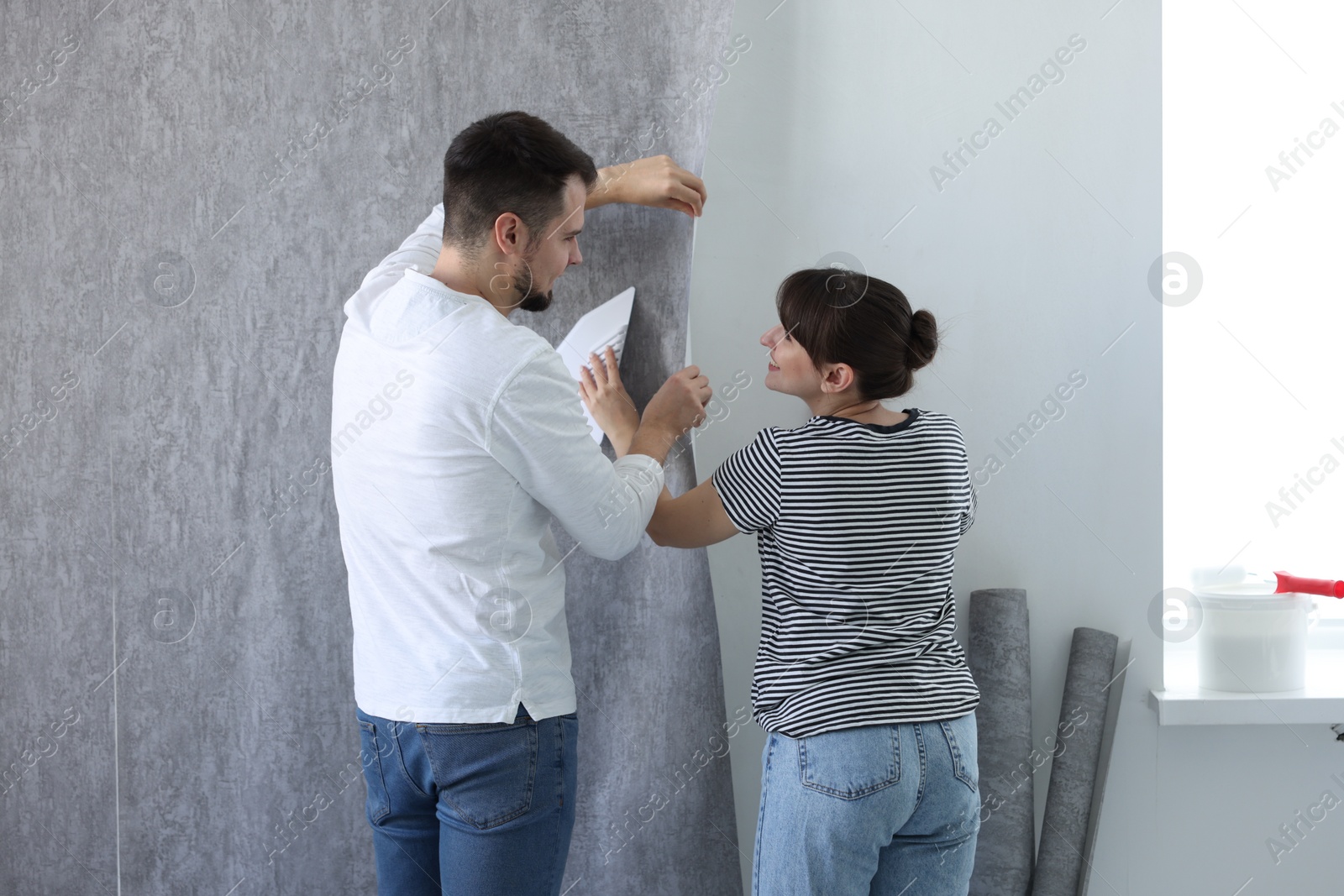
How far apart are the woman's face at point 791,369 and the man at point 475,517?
0.86ft

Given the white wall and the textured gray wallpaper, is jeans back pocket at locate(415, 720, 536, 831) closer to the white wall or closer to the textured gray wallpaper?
the textured gray wallpaper

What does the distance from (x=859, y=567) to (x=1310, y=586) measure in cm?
111

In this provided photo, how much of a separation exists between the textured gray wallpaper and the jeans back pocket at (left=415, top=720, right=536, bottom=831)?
528mm

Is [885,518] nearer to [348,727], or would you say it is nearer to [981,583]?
[981,583]

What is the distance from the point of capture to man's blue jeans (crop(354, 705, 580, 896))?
1.15 m

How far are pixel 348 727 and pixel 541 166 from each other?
112cm

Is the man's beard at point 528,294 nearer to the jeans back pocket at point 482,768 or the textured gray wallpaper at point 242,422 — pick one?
the textured gray wallpaper at point 242,422

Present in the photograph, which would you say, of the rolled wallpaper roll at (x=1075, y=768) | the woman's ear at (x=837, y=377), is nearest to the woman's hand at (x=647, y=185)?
the woman's ear at (x=837, y=377)

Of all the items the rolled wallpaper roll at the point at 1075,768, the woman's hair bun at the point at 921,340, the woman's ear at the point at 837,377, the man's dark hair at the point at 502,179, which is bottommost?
the rolled wallpaper roll at the point at 1075,768

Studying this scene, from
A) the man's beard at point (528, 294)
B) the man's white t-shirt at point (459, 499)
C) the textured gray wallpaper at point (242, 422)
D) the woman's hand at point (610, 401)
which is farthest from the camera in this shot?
the textured gray wallpaper at point (242, 422)

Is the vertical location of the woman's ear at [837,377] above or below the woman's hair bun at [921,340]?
below

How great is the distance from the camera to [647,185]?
1.53 meters

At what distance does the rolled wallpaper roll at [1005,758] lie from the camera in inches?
66.9

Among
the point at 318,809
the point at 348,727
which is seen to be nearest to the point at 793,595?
the point at 348,727
